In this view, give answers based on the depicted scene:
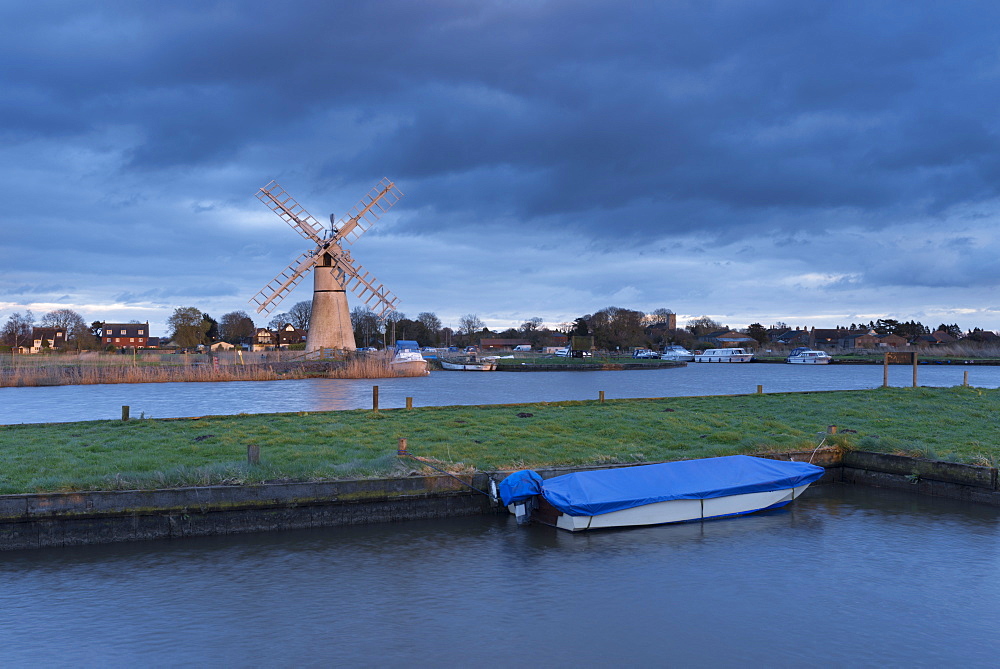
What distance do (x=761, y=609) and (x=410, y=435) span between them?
10.3m

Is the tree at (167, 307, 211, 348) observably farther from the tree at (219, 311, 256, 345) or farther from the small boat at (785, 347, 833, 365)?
the small boat at (785, 347, 833, 365)

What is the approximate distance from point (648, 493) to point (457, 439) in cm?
569

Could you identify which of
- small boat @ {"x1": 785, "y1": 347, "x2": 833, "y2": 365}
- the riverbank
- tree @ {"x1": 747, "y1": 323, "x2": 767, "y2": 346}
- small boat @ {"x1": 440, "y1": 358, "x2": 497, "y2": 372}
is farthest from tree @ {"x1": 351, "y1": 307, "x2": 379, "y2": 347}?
the riverbank

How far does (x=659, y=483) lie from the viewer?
14711 millimetres

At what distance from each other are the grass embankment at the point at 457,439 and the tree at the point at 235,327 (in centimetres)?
14232

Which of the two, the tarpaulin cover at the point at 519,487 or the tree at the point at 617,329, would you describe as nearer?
the tarpaulin cover at the point at 519,487

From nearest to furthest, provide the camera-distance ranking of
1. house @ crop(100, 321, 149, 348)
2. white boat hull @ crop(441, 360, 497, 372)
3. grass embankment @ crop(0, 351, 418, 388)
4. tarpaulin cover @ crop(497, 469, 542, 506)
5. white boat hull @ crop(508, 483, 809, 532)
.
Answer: white boat hull @ crop(508, 483, 809, 532) < tarpaulin cover @ crop(497, 469, 542, 506) < grass embankment @ crop(0, 351, 418, 388) < white boat hull @ crop(441, 360, 497, 372) < house @ crop(100, 321, 149, 348)

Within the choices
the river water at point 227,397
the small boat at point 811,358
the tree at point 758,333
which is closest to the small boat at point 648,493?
the river water at point 227,397

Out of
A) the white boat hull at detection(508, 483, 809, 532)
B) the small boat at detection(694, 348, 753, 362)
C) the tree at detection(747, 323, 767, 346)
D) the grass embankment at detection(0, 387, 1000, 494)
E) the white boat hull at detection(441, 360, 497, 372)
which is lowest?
the white boat hull at detection(508, 483, 809, 532)

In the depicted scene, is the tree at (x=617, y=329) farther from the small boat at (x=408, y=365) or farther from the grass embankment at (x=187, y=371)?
the grass embankment at (x=187, y=371)

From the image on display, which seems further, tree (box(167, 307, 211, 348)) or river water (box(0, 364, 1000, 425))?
tree (box(167, 307, 211, 348))

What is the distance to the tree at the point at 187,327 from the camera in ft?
392

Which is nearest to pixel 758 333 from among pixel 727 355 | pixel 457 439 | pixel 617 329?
pixel 617 329

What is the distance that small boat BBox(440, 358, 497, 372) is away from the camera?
292ft
